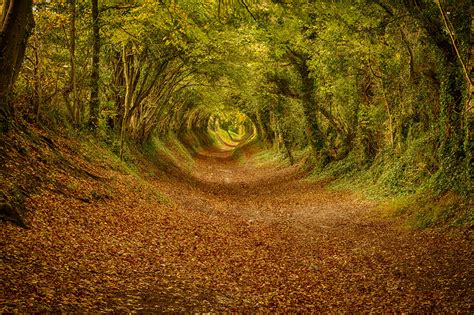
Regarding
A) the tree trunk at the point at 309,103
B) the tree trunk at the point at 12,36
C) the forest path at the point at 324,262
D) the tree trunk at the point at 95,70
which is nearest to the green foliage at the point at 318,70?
the tree trunk at the point at 309,103

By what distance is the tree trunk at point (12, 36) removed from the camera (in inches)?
368

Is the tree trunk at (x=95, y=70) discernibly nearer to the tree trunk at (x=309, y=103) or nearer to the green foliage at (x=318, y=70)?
the green foliage at (x=318, y=70)

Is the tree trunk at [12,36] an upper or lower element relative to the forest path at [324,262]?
upper

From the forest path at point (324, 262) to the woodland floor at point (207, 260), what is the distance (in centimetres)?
3

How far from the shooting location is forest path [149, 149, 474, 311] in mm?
7805

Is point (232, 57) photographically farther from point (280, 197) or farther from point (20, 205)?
point (20, 205)

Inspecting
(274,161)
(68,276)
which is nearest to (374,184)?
(68,276)

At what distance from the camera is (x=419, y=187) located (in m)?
15.9

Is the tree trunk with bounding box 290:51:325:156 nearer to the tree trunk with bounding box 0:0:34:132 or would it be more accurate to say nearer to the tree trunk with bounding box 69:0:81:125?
the tree trunk with bounding box 69:0:81:125

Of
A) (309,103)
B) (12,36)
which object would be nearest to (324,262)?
(12,36)

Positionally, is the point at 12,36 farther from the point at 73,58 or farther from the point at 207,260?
Answer: the point at 207,260

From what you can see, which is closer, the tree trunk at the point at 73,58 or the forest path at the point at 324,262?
the forest path at the point at 324,262

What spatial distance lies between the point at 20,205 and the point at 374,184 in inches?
614

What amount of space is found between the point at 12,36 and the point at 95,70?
8.55m
